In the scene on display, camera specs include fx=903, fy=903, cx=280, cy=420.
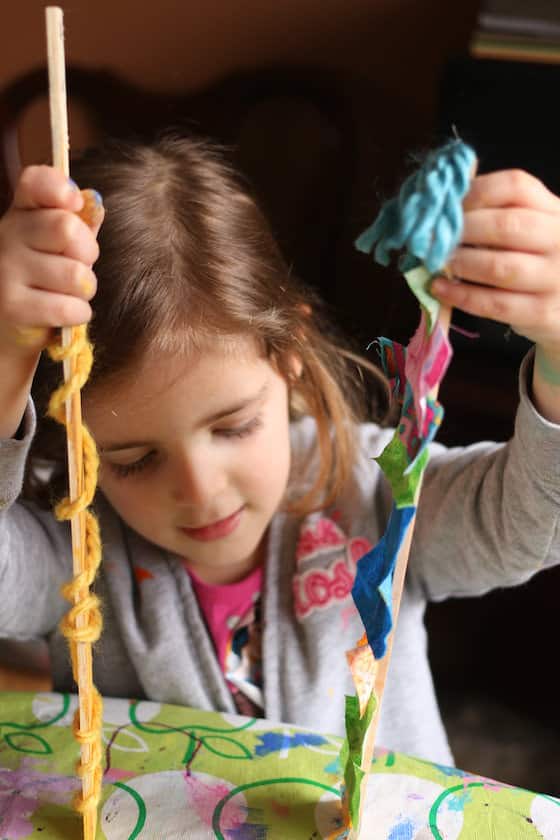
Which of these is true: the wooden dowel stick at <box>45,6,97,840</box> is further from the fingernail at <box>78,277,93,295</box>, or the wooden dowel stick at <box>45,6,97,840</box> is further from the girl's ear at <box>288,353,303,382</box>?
the girl's ear at <box>288,353,303,382</box>

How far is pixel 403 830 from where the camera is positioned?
50 centimetres

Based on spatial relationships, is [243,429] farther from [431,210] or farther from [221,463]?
[431,210]

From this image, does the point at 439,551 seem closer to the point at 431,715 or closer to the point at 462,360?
the point at 431,715

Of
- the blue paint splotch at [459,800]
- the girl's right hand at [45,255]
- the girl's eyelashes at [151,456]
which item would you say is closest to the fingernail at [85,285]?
the girl's right hand at [45,255]

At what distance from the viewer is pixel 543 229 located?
14.7 inches

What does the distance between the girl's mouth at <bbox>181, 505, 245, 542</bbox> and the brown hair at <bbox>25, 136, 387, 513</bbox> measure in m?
0.11

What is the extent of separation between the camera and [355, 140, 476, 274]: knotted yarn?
0.34 m

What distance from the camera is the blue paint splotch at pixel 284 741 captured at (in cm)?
56

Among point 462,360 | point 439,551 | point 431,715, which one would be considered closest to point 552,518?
point 439,551

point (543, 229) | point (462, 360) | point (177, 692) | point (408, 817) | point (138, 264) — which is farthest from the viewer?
point (462, 360)

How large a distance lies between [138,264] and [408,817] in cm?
38

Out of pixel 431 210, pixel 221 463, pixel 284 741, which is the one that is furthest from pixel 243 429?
pixel 431 210

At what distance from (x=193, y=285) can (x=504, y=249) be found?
0.93 ft

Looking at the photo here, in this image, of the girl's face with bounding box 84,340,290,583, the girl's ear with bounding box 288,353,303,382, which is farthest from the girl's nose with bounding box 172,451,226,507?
the girl's ear with bounding box 288,353,303,382
